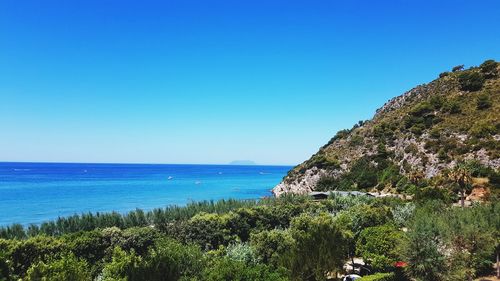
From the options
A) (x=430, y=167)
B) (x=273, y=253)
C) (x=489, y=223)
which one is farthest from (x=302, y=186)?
(x=273, y=253)

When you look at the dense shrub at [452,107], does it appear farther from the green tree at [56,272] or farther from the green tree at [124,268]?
the green tree at [56,272]

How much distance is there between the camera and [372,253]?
22.6 metres

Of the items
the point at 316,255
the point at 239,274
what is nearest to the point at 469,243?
the point at 316,255

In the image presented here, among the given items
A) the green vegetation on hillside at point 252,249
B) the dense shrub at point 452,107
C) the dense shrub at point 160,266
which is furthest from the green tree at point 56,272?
the dense shrub at point 452,107

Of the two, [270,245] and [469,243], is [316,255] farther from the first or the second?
[469,243]

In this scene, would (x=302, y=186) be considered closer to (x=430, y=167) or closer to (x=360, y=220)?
(x=430, y=167)

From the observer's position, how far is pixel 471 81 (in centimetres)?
7081

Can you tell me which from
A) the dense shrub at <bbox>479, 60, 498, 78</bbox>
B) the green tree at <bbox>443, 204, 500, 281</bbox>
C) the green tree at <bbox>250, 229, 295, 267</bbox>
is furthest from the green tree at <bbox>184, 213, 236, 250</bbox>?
the dense shrub at <bbox>479, 60, 498, 78</bbox>

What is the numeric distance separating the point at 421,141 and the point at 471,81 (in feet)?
59.1

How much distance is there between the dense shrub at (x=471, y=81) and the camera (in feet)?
228

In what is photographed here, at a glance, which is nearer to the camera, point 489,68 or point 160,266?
point 160,266

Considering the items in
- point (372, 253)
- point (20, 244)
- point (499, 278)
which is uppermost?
point (20, 244)

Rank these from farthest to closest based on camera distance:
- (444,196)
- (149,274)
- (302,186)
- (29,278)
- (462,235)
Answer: (302,186) < (444,196) < (462,235) < (149,274) < (29,278)

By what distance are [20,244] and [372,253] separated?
62.3ft
